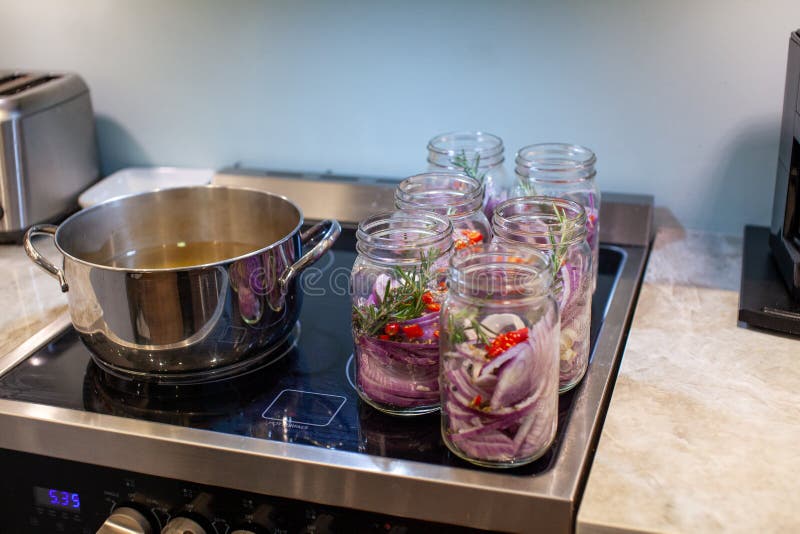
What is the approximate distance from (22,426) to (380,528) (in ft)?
1.32

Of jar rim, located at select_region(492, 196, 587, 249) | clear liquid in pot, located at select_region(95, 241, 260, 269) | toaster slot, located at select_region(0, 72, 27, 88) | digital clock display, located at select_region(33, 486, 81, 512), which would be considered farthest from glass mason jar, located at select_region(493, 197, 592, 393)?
toaster slot, located at select_region(0, 72, 27, 88)

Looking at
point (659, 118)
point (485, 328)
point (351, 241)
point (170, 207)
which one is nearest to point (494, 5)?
point (659, 118)

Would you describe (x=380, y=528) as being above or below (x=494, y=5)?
below

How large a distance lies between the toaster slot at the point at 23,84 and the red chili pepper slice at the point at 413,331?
824mm

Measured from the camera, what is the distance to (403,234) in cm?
88

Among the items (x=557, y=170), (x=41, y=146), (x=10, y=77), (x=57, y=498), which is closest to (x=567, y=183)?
(x=557, y=170)

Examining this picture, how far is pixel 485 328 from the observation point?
0.75 metres

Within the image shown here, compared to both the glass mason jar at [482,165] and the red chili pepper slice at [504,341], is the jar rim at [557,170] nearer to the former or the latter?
the glass mason jar at [482,165]

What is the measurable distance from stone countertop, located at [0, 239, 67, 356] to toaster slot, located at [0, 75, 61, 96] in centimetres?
24

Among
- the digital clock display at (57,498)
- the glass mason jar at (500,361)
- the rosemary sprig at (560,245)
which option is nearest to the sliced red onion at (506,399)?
the glass mason jar at (500,361)

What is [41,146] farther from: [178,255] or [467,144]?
[467,144]

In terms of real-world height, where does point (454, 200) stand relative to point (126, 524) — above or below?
above

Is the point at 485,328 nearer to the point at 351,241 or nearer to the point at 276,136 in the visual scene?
the point at 351,241

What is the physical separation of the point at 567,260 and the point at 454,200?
16cm
